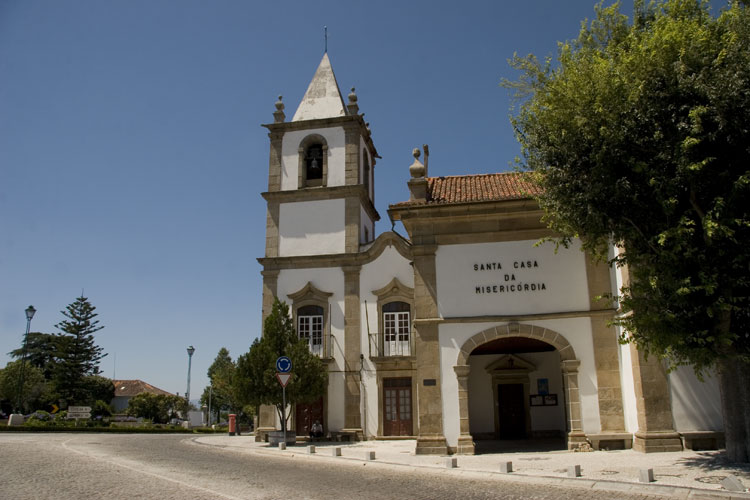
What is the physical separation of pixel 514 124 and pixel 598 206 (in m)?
2.86

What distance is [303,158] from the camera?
86.9 feet

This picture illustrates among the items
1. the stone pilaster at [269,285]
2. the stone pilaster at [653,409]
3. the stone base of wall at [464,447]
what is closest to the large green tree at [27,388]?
the stone pilaster at [269,285]

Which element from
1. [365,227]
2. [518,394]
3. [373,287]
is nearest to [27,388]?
[365,227]

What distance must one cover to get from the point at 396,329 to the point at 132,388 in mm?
59617

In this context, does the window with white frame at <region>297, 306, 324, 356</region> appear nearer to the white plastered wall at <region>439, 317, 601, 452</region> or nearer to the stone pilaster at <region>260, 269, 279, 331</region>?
the stone pilaster at <region>260, 269, 279, 331</region>

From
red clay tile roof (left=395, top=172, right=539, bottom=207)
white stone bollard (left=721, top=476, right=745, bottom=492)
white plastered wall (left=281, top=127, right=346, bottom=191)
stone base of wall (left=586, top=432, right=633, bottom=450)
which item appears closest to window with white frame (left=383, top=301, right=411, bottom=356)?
white plastered wall (left=281, top=127, right=346, bottom=191)

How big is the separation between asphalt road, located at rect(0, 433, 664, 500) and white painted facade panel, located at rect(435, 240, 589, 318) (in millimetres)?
4779

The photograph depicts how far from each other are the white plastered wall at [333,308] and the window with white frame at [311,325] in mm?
488

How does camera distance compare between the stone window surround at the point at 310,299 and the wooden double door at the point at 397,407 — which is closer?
the wooden double door at the point at 397,407

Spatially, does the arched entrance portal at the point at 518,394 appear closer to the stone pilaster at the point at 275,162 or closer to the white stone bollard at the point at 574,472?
the white stone bollard at the point at 574,472

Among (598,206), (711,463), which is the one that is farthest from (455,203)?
(711,463)

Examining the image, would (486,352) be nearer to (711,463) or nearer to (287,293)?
(287,293)

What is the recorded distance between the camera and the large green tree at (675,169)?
949 centimetres

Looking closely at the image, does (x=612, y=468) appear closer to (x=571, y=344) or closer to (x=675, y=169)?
(x=571, y=344)
